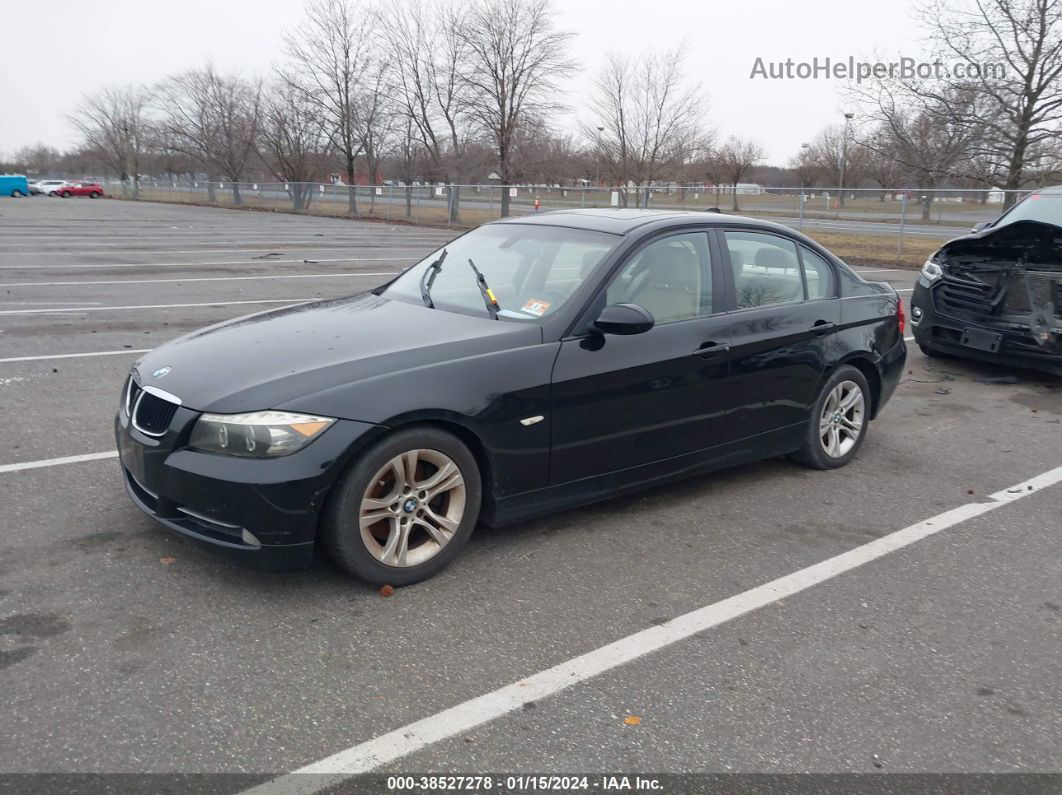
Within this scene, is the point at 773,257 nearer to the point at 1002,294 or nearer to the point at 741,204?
the point at 1002,294

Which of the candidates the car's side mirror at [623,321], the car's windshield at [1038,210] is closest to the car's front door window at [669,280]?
the car's side mirror at [623,321]

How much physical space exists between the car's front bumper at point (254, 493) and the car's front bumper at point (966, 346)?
248 inches

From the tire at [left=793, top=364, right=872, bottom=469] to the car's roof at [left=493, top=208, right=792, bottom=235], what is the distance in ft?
3.35

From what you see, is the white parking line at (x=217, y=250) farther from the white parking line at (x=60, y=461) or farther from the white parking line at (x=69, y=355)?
the white parking line at (x=60, y=461)

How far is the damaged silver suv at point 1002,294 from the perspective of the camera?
738cm

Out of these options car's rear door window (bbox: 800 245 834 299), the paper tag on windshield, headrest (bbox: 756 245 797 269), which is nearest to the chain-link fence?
car's rear door window (bbox: 800 245 834 299)

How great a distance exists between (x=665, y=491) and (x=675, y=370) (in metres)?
0.90

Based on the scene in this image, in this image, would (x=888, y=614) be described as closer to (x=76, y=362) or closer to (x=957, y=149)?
(x=76, y=362)

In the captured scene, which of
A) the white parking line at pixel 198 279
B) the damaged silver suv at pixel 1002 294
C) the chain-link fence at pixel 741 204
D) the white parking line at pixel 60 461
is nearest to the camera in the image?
the white parking line at pixel 60 461

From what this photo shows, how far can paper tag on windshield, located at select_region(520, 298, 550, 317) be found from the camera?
166 inches

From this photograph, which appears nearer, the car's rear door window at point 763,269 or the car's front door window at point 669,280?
the car's front door window at point 669,280

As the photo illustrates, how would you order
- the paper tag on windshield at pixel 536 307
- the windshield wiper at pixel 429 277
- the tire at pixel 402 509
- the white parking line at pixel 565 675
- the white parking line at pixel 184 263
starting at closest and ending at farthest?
the white parking line at pixel 565 675 < the tire at pixel 402 509 < the paper tag on windshield at pixel 536 307 < the windshield wiper at pixel 429 277 < the white parking line at pixel 184 263

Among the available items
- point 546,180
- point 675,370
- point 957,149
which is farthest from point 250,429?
point 546,180

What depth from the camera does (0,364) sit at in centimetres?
723
